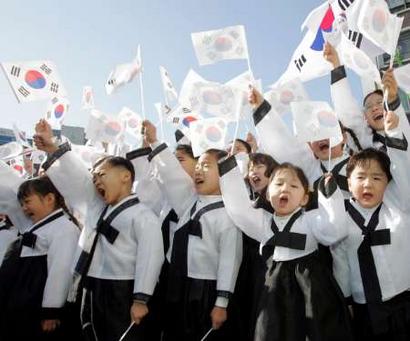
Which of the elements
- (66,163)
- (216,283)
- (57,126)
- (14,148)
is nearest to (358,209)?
(216,283)

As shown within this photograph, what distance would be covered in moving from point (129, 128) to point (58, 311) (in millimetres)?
2753

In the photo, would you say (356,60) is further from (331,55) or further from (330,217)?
(330,217)

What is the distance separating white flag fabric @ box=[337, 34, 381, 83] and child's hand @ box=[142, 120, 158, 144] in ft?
5.73

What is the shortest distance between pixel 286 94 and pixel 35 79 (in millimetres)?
2466

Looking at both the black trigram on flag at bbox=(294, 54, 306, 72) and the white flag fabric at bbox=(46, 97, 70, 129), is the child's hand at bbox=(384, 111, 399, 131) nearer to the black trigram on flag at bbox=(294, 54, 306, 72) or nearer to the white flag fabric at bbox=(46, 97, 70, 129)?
the black trigram on flag at bbox=(294, 54, 306, 72)

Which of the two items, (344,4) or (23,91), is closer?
(344,4)

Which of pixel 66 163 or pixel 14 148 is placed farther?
pixel 14 148

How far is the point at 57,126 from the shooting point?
454cm

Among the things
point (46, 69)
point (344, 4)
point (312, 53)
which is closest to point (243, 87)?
point (312, 53)

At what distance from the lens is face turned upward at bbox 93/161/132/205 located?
10.6 feet

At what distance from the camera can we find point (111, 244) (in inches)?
118

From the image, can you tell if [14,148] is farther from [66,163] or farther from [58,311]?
[58,311]

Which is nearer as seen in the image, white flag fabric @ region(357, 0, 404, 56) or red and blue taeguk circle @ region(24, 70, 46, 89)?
white flag fabric @ region(357, 0, 404, 56)

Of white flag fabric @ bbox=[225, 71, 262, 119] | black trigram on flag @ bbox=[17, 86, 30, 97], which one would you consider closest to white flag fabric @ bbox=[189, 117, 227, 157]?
white flag fabric @ bbox=[225, 71, 262, 119]
